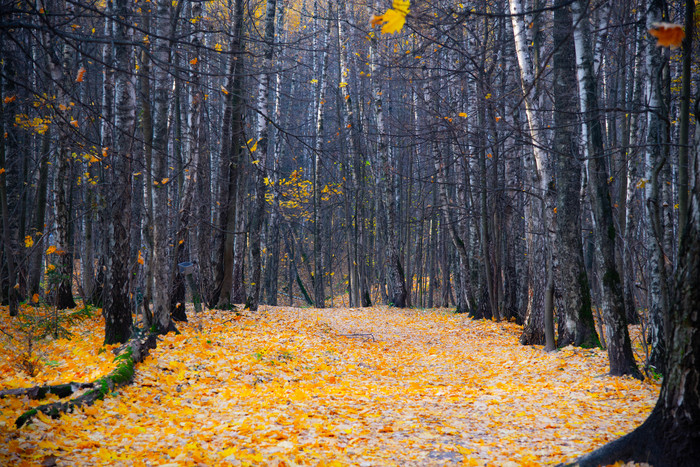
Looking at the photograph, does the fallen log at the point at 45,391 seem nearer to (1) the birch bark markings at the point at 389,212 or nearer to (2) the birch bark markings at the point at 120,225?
(2) the birch bark markings at the point at 120,225

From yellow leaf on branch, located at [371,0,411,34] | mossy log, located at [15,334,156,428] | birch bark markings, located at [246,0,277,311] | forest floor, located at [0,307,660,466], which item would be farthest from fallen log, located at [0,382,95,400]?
birch bark markings, located at [246,0,277,311]

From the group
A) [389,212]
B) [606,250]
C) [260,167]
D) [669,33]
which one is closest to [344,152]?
[260,167]

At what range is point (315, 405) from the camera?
16.4 ft

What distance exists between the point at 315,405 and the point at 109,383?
2.19 meters

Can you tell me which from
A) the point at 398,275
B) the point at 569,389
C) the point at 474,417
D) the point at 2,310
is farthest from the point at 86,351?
the point at 398,275

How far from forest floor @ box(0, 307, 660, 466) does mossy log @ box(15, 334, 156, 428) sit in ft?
0.29

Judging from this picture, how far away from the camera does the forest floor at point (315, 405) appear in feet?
11.6

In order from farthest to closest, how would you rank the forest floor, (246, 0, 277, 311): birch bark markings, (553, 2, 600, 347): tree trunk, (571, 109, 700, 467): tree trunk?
1. (246, 0, 277, 311): birch bark markings
2. (553, 2, 600, 347): tree trunk
3. the forest floor
4. (571, 109, 700, 467): tree trunk

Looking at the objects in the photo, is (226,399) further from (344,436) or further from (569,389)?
(569,389)

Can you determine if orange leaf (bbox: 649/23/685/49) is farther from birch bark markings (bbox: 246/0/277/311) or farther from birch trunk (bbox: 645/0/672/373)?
birch bark markings (bbox: 246/0/277/311)

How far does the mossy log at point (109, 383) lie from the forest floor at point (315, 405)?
0.09 meters

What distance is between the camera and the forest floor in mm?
3527

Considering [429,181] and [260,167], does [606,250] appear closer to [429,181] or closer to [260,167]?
[429,181]

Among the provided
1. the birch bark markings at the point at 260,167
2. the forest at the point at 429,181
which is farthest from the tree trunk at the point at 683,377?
the birch bark markings at the point at 260,167
